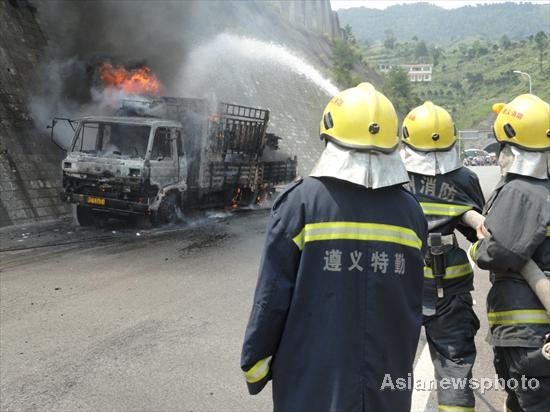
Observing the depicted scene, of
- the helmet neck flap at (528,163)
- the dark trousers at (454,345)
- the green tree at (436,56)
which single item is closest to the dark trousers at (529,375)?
the dark trousers at (454,345)

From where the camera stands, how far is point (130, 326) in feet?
17.8

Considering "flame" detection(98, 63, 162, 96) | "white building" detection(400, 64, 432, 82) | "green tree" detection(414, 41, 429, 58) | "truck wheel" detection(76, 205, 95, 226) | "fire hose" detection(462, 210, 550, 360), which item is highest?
"green tree" detection(414, 41, 429, 58)

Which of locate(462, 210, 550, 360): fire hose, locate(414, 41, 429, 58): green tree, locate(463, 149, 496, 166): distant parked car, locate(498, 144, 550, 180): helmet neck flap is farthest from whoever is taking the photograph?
locate(414, 41, 429, 58): green tree

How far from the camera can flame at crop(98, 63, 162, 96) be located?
16.8 meters

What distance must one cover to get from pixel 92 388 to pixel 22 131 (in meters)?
11.3

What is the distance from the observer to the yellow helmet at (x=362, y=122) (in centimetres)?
211

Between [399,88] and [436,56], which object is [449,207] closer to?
[399,88]

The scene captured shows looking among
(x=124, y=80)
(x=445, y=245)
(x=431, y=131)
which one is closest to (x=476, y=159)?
(x=124, y=80)

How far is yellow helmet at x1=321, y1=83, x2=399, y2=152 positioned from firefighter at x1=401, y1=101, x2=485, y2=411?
150cm

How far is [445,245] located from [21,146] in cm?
1239

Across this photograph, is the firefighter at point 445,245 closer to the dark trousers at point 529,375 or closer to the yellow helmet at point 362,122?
the dark trousers at point 529,375

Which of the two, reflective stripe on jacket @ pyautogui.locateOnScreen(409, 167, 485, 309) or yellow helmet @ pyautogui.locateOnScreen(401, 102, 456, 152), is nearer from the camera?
reflective stripe on jacket @ pyautogui.locateOnScreen(409, 167, 485, 309)

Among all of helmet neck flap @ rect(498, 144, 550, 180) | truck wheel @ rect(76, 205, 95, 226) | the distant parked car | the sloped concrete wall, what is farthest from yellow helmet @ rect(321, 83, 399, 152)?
the distant parked car

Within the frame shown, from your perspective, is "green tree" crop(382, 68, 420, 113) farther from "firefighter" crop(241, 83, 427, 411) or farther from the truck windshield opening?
"firefighter" crop(241, 83, 427, 411)
